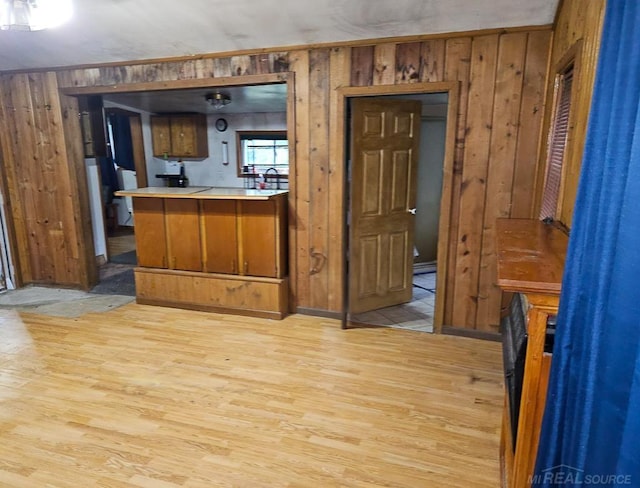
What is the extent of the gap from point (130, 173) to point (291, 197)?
4975mm

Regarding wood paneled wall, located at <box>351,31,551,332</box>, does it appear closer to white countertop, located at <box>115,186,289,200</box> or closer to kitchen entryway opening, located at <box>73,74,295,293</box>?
white countertop, located at <box>115,186,289,200</box>

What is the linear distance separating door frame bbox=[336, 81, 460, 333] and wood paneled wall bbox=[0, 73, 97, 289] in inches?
113

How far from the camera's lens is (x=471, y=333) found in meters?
3.41

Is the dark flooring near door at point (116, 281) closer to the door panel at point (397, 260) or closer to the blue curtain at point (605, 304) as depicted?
the door panel at point (397, 260)

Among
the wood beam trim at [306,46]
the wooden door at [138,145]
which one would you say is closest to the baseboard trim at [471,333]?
the wood beam trim at [306,46]

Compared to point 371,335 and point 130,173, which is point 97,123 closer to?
point 130,173

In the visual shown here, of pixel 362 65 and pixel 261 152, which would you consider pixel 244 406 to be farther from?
pixel 261 152

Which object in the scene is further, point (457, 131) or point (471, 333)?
point (471, 333)

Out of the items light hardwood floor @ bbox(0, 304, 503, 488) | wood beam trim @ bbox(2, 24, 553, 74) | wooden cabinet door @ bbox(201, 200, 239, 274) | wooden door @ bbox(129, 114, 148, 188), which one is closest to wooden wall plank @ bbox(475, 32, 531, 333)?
wood beam trim @ bbox(2, 24, 553, 74)

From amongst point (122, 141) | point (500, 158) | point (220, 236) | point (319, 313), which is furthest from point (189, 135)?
point (500, 158)

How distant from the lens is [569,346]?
1.07m

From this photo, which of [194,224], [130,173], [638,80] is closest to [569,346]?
[638,80]

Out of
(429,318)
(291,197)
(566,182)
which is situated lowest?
(429,318)

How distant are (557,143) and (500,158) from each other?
26.2 inches
